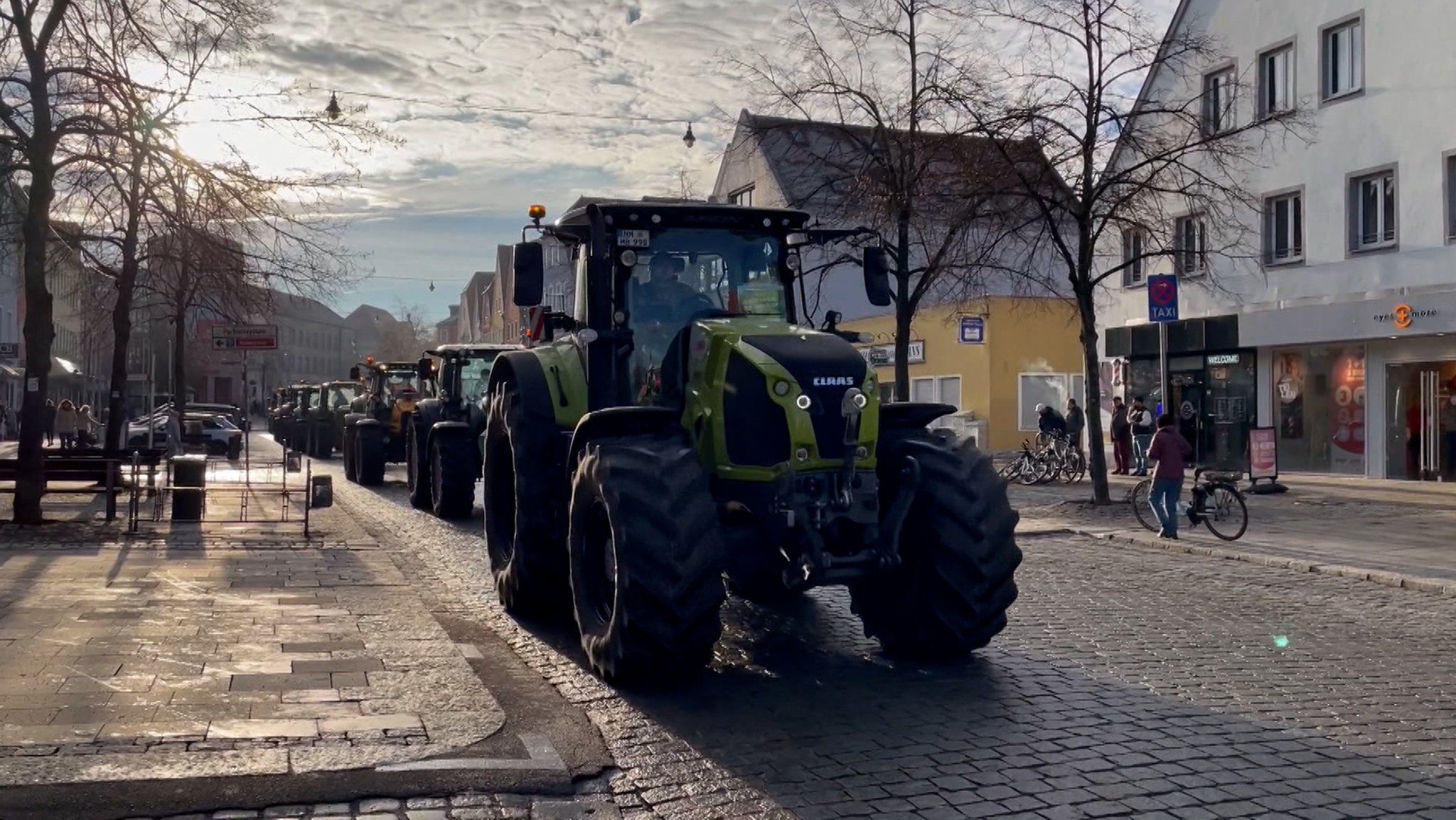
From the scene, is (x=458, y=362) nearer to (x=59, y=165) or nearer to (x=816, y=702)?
(x=59, y=165)

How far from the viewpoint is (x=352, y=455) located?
85.9ft

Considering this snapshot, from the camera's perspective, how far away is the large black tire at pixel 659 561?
725cm

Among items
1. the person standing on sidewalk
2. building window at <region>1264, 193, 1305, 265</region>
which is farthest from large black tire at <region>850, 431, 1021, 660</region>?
the person standing on sidewalk

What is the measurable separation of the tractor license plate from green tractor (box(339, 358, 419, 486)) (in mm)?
15358

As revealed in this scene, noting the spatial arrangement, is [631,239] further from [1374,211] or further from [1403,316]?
[1374,211]

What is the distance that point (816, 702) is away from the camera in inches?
289

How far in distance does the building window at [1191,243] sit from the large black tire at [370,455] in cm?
1393

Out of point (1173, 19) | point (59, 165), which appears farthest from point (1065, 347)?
point (59, 165)

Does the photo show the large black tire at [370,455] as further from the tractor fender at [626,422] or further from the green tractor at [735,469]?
the tractor fender at [626,422]

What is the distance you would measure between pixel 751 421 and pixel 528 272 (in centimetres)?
219

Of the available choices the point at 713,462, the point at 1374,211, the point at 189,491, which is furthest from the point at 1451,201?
the point at 189,491

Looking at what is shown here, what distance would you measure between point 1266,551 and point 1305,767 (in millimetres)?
9263

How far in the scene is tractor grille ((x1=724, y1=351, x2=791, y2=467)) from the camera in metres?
7.88

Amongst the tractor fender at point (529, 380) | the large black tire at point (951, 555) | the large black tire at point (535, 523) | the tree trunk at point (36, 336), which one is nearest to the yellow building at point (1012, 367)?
the tree trunk at point (36, 336)
